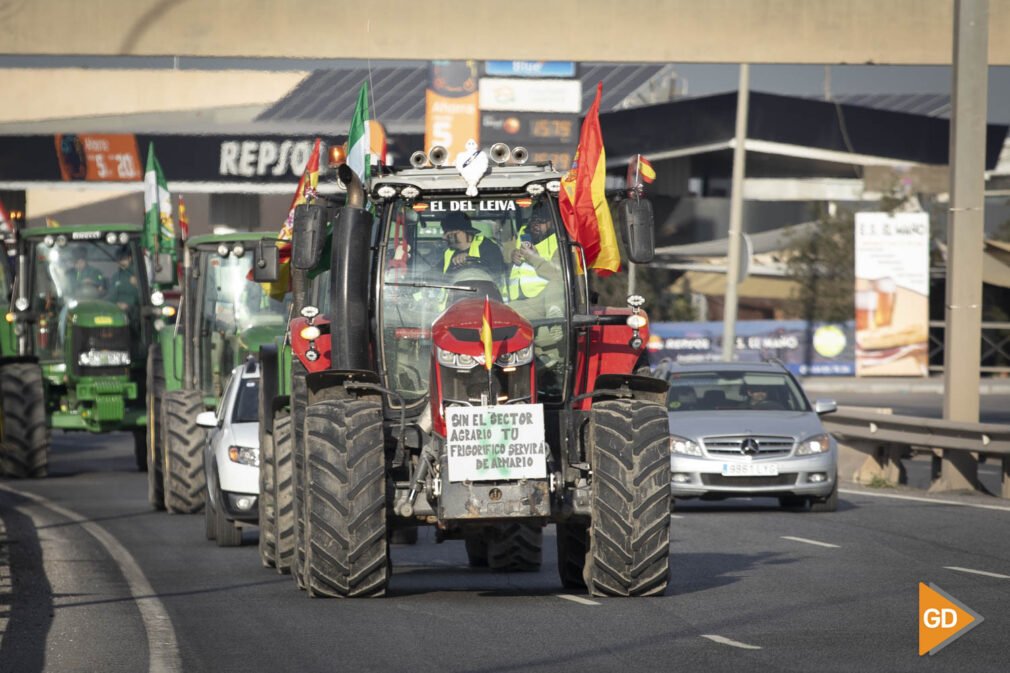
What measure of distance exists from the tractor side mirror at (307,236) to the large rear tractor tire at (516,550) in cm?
274

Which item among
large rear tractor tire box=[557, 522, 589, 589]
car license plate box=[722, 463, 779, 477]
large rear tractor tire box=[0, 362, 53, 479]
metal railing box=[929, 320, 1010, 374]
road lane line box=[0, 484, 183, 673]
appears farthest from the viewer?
metal railing box=[929, 320, 1010, 374]

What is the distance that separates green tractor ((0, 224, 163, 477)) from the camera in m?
23.6

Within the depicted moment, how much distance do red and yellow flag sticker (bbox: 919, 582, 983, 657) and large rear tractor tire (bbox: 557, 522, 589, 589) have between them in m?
2.17

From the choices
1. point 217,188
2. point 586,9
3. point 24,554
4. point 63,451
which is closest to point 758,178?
point 217,188

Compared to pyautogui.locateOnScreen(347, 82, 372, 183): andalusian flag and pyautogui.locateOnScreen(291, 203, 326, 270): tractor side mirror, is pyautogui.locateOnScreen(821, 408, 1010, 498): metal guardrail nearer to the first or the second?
pyautogui.locateOnScreen(347, 82, 372, 183): andalusian flag

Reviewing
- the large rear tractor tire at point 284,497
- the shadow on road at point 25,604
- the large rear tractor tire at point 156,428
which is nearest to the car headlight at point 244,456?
the shadow on road at point 25,604

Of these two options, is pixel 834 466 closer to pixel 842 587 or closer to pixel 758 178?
pixel 842 587

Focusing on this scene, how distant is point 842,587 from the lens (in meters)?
11.2

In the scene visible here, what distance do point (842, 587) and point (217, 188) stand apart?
43.1 m

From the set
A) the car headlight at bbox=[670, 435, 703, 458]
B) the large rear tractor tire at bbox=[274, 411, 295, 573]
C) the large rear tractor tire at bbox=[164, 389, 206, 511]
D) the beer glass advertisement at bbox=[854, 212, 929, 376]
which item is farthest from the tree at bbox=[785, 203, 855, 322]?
the large rear tractor tire at bbox=[274, 411, 295, 573]

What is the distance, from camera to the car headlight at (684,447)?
1722 centimetres

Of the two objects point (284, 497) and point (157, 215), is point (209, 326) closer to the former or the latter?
point (157, 215)

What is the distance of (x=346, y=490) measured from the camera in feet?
33.6

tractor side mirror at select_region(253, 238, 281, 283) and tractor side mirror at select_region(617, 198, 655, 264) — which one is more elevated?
tractor side mirror at select_region(617, 198, 655, 264)
